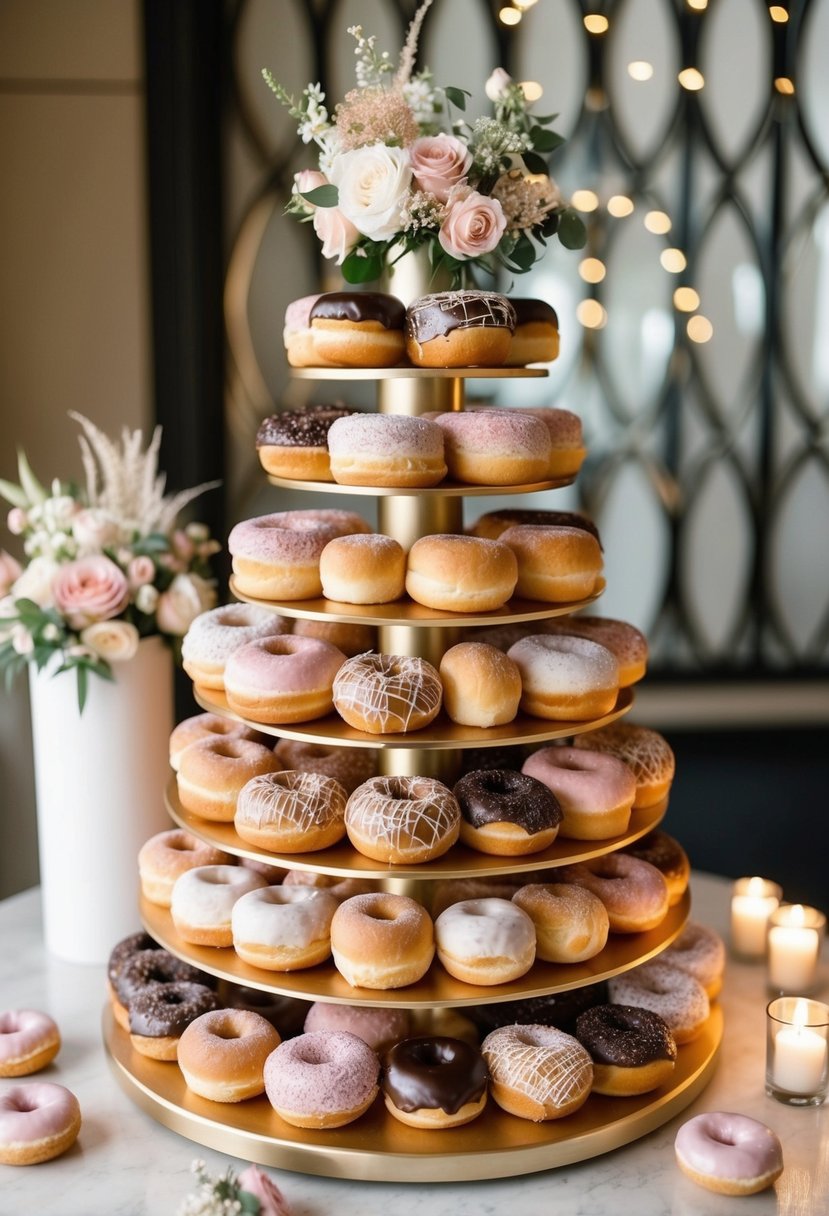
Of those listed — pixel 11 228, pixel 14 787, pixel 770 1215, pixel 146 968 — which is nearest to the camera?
pixel 770 1215

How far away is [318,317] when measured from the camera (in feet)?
5.87

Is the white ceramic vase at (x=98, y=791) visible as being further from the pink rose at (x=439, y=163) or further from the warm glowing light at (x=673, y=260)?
the warm glowing light at (x=673, y=260)

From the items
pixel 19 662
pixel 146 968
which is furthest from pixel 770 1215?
pixel 19 662

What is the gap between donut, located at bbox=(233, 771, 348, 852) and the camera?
1.70 metres

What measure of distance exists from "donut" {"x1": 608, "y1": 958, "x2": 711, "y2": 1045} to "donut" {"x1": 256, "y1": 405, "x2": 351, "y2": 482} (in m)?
0.84

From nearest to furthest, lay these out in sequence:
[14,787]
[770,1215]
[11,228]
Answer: [770,1215]
[11,228]
[14,787]

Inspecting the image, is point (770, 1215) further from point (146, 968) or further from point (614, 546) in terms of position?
point (614, 546)

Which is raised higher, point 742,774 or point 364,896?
point 364,896

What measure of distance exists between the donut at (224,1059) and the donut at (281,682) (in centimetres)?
42

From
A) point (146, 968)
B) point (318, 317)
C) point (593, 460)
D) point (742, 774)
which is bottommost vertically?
point (742, 774)

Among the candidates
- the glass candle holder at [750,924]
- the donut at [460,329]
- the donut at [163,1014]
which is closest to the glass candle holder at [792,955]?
the glass candle holder at [750,924]

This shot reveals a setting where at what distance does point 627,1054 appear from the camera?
1738 millimetres

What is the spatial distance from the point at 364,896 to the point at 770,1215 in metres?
0.62

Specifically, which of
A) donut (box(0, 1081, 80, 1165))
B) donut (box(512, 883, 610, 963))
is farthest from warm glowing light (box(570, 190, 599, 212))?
donut (box(0, 1081, 80, 1165))
